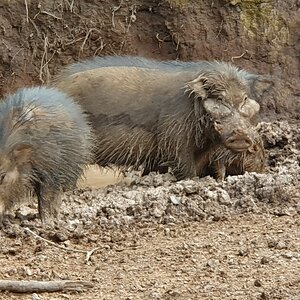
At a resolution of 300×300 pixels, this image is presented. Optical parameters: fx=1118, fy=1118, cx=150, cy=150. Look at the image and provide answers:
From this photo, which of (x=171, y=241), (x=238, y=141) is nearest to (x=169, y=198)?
(x=171, y=241)

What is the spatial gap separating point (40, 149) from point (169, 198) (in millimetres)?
996

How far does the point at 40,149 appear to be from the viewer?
7902mm

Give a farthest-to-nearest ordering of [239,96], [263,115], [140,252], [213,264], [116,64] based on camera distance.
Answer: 1. [263,115]
2. [116,64]
3. [239,96]
4. [140,252]
5. [213,264]

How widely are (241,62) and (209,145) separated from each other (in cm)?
324

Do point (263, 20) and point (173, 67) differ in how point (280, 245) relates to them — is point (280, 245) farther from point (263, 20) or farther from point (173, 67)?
point (263, 20)

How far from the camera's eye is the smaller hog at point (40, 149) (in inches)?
305

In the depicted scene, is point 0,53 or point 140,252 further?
point 0,53

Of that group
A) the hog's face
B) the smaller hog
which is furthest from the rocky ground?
the hog's face

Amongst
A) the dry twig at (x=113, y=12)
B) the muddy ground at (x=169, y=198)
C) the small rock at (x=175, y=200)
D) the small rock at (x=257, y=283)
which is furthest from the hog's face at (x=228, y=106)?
the small rock at (x=257, y=283)

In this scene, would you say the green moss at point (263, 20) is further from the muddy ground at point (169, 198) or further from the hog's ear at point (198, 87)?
the hog's ear at point (198, 87)

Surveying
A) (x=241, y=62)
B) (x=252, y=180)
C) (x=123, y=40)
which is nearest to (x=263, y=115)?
(x=241, y=62)

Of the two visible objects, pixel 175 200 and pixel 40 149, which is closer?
pixel 175 200

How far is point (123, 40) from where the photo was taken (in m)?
12.5

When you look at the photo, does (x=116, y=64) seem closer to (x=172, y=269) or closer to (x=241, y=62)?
(x=241, y=62)
